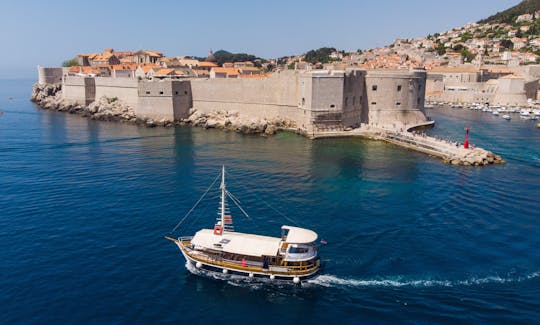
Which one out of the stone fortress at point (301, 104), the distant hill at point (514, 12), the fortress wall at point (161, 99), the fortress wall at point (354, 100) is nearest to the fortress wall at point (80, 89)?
the stone fortress at point (301, 104)

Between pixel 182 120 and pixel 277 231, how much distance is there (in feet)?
97.3

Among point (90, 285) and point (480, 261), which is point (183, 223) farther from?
point (480, 261)

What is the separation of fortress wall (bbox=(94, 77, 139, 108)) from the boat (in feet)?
114

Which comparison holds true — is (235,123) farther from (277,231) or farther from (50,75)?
(50,75)

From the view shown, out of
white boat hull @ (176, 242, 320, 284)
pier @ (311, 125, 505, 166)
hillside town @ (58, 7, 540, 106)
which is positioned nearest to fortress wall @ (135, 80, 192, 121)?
hillside town @ (58, 7, 540, 106)

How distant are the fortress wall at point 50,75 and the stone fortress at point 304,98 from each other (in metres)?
20.1

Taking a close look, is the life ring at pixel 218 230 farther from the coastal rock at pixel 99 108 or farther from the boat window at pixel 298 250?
the coastal rock at pixel 99 108

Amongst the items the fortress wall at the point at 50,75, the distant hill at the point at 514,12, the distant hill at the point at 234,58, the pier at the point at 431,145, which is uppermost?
the distant hill at the point at 514,12

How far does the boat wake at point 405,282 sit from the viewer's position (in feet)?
42.0

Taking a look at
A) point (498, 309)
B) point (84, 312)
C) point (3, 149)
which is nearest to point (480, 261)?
point (498, 309)

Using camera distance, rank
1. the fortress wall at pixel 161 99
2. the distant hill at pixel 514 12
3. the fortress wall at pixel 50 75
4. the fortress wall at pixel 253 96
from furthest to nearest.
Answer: the distant hill at pixel 514 12, the fortress wall at pixel 50 75, the fortress wall at pixel 161 99, the fortress wall at pixel 253 96

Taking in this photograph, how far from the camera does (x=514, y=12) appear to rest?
13362 centimetres

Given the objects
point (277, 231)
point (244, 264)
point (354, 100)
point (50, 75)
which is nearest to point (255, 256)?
point (244, 264)

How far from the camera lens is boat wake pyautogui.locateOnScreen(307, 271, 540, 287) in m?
12.8
